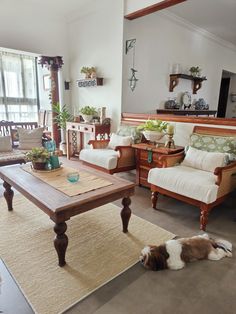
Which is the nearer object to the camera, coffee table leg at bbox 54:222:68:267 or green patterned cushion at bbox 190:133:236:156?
coffee table leg at bbox 54:222:68:267

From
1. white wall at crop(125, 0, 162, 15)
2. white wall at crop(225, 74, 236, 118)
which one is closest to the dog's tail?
white wall at crop(125, 0, 162, 15)

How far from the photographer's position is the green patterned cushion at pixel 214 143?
2.54 meters

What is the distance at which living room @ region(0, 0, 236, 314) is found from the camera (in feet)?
4.84

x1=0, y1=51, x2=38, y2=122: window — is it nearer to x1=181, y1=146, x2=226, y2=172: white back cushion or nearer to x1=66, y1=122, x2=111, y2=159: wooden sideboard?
x1=66, y1=122, x2=111, y2=159: wooden sideboard

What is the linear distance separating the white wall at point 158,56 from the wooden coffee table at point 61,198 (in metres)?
2.37

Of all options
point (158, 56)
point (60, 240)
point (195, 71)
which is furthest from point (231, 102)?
point (60, 240)

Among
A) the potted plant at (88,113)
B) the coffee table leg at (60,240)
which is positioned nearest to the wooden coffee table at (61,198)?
the coffee table leg at (60,240)

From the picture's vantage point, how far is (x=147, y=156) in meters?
3.11

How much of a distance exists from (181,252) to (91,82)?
141 inches

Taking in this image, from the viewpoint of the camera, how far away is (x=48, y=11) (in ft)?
14.3

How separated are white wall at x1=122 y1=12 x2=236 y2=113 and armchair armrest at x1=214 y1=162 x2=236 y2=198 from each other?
2.27m

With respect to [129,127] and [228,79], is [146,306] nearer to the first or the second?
[129,127]

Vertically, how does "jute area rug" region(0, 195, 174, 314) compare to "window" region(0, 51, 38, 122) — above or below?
below

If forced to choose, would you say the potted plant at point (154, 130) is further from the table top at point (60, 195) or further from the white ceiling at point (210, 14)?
the white ceiling at point (210, 14)
